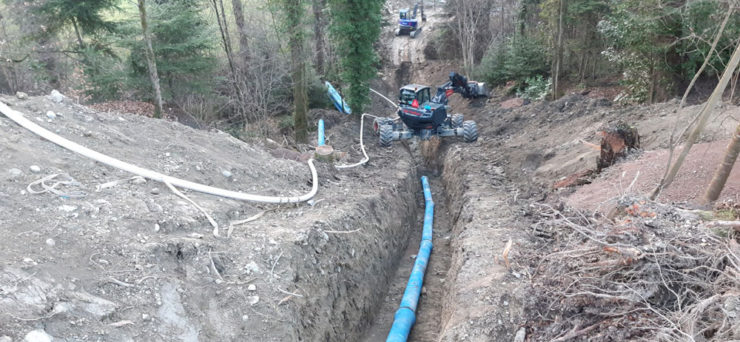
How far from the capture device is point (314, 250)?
7566 millimetres

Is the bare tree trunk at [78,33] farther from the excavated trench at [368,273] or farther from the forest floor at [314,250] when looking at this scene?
the excavated trench at [368,273]

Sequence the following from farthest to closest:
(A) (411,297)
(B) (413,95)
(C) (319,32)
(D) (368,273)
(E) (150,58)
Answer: (C) (319,32) → (B) (413,95) → (E) (150,58) → (D) (368,273) → (A) (411,297)

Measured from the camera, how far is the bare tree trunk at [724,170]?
19.8 feet

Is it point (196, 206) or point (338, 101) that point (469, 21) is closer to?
point (338, 101)

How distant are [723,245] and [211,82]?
55.6 ft

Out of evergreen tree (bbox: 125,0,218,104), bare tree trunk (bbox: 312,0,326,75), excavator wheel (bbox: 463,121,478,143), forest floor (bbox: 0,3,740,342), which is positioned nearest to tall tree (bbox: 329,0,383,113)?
bare tree trunk (bbox: 312,0,326,75)

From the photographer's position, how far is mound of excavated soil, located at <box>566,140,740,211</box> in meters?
7.65

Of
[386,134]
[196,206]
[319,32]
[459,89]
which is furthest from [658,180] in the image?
[319,32]

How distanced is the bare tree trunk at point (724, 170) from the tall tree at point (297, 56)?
12.2m

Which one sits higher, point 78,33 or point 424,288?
point 78,33

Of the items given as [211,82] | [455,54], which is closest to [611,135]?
[211,82]

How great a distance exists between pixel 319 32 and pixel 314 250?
17065 mm

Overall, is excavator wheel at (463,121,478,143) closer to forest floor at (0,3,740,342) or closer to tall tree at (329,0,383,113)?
forest floor at (0,3,740,342)

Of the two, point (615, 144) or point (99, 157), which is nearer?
point (99, 157)
